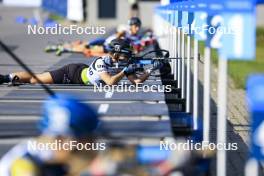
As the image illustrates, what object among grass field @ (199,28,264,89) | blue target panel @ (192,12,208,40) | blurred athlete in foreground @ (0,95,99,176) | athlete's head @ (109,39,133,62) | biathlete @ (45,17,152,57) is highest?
blue target panel @ (192,12,208,40)

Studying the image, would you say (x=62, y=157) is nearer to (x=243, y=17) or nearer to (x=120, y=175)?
(x=120, y=175)

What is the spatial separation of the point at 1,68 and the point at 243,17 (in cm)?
1114

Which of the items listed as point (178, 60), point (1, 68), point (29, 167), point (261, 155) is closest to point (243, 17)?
point (261, 155)

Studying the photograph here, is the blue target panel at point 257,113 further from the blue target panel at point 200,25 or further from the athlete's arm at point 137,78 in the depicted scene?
the athlete's arm at point 137,78

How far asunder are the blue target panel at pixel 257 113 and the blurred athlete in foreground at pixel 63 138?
35.5 inches

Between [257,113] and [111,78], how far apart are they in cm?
544

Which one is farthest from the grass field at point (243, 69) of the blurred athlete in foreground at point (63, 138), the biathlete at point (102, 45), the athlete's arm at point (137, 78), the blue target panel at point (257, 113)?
the blurred athlete in foreground at point (63, 138)

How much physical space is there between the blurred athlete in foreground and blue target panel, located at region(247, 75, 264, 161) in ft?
2.96

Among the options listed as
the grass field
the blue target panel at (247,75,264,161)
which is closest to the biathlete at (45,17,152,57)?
the grass field

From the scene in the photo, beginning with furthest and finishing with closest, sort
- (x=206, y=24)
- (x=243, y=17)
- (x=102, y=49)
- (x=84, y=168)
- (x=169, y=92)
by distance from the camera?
1. (x=102, y=49)
2. (x=169, y=92)
3. (x=206, y=24)
4. (x=243, y=17)
5. (x=84, y=168)

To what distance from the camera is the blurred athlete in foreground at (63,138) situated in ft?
13.0

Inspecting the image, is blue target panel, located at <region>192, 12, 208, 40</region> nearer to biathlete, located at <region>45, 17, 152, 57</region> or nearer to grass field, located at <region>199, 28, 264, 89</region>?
biathlete, located at <region>45, 17, 152, 57</region>

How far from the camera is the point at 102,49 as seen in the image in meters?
17.3

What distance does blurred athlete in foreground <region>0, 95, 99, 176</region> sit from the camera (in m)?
3.96
